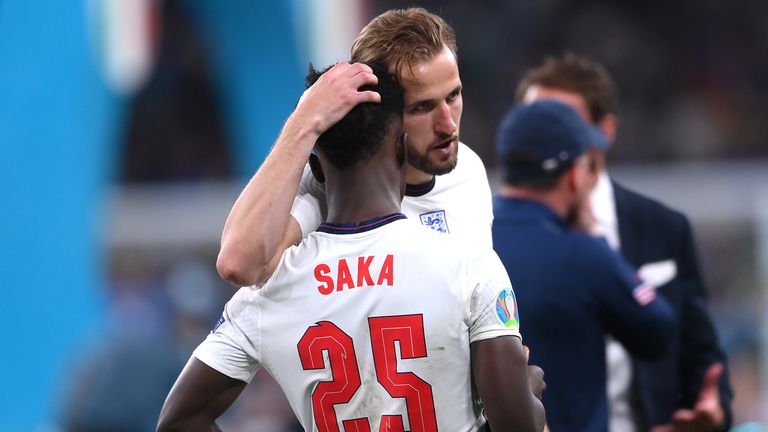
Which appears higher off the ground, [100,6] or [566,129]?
[100,6]

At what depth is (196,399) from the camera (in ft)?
9.46

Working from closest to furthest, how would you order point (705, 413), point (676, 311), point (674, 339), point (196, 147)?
point (705, 413) → point (674, 339) → point (676, 311) → point (196, 147)

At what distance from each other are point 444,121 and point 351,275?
0.47 m

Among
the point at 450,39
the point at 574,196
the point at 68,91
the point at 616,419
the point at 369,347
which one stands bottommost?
the point at 616,419

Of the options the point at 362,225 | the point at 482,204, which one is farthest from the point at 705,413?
the point at 362,225

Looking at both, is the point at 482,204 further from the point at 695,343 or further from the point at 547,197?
the point at 695,343

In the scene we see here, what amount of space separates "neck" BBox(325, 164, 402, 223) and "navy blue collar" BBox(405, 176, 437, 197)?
314 mm

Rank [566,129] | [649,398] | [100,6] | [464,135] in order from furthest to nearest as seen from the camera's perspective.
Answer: [464,135] → [100,6] → [649,398] → [566,129]

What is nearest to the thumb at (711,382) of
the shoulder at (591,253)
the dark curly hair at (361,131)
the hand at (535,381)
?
the shoulder at (591,253)

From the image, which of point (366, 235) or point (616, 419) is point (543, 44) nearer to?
point (616, 419)

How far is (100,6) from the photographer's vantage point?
785 centimetres

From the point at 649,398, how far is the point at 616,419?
0.14 metres

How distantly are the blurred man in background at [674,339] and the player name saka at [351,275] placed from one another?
1647 mm

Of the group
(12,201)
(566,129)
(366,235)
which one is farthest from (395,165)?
(12,201)
